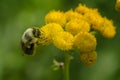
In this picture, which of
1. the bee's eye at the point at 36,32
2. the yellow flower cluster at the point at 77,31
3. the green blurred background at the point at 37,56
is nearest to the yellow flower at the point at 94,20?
the yellow flower cluster at the point at 77,31

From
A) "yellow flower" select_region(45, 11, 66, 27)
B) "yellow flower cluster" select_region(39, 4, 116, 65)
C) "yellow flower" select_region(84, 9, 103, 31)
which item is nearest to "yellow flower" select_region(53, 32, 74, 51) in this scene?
"yellow flower cluster" select_region(39, 4, 116, 65)

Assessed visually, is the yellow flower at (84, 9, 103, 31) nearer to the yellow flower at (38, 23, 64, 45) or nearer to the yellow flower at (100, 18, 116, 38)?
the yellow flower at (100, 18, 116, 38)

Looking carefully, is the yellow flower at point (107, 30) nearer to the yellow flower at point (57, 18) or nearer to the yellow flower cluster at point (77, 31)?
the yellow flower cluster at point (77, 31)

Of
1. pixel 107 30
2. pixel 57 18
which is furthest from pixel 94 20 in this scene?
pixel 57 18

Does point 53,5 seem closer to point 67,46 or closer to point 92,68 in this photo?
point 92,68

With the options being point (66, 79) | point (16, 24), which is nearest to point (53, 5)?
point (16, 24)
